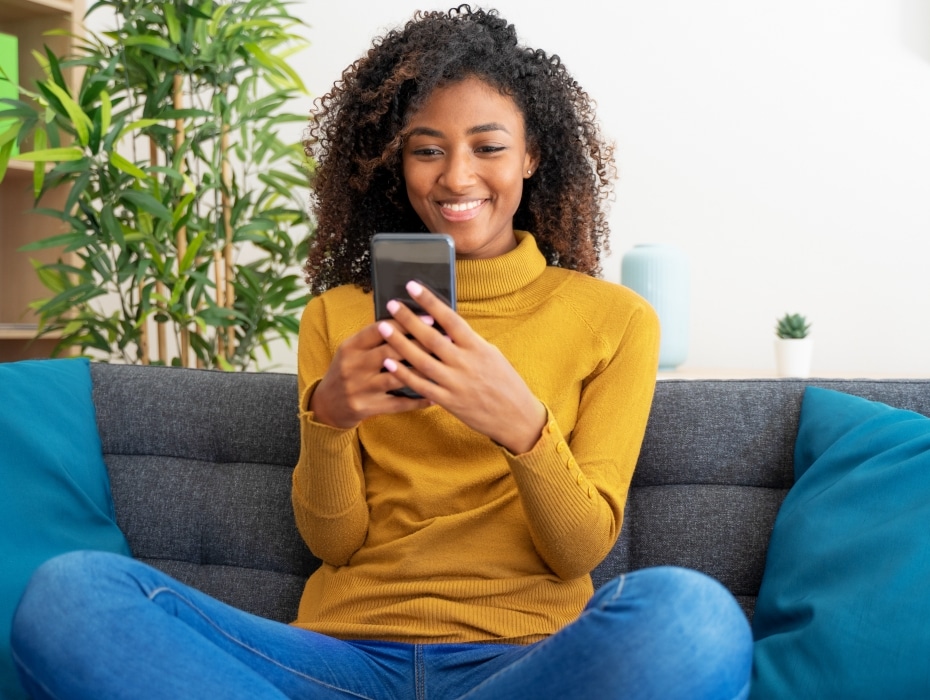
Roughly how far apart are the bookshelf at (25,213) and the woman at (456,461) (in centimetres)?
137

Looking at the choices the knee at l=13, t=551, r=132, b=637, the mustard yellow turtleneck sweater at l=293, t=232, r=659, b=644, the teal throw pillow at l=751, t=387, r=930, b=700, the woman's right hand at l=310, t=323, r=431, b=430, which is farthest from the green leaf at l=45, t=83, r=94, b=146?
the teal throw pillow at l=751, t=387, r=930, b=700

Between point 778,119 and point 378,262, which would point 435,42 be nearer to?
point 378,262

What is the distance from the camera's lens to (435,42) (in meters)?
1.38

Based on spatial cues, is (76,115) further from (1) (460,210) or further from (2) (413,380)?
(2) (413,380)

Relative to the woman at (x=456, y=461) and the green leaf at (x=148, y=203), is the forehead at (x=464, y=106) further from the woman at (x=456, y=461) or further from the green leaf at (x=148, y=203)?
the green leaf at (x=148, y=203)

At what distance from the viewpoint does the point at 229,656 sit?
903 mm

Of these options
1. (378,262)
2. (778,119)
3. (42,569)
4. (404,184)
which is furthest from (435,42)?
(778,119)

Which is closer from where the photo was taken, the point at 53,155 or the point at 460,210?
the point at 460,210

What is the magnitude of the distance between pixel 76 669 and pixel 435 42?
912mm

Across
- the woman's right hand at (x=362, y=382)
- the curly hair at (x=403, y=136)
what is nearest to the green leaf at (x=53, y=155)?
the curly hair at (x=403, y=136)

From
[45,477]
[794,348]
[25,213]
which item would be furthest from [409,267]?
[25,213]

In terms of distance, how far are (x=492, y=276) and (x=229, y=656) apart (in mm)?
641

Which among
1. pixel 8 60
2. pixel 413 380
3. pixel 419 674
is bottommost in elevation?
pixel 419 674

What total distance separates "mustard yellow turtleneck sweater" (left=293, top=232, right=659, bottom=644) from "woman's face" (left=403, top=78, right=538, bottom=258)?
0.23 ft
